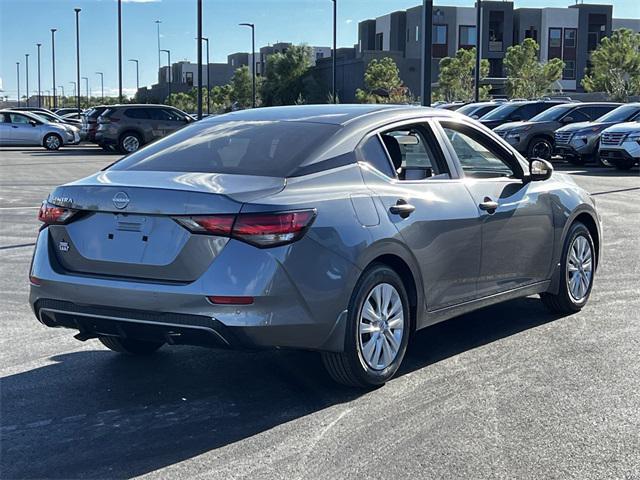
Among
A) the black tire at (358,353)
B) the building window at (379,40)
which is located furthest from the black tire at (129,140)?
the building window at (379,40)

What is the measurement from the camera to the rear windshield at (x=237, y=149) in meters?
5.30

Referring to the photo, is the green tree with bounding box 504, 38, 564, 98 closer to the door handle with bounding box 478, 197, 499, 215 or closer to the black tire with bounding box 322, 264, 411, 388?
the door handle with bounding box 478, 197, 499, 215

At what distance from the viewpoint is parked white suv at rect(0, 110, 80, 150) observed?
121 feet

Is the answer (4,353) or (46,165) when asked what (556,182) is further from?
(46,165)

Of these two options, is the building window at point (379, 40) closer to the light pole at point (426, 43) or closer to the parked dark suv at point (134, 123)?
the parked dark suv at point (134, 123)

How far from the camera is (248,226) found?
4.71 metres

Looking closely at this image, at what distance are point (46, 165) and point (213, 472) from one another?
78.6ft

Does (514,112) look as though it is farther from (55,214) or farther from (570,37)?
(570,37)

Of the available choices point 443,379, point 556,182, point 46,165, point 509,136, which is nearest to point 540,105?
point 509,136

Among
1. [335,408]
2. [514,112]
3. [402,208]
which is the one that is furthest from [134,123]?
[335,408]

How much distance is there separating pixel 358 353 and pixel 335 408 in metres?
0.33

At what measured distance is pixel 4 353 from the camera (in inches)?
246

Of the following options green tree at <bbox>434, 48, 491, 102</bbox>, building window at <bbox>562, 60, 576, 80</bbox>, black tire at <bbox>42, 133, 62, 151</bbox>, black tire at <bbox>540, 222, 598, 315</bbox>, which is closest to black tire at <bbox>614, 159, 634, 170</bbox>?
black tire at <bbox>540, 222, 598, 315</bbox>

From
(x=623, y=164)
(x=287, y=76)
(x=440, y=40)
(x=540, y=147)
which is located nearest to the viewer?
(x=623, y=164)
